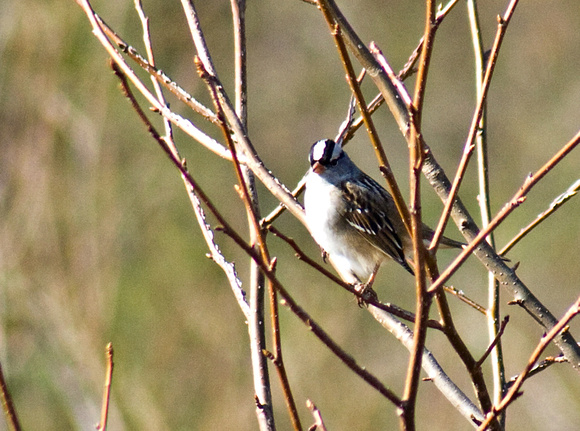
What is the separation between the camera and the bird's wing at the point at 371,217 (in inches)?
146

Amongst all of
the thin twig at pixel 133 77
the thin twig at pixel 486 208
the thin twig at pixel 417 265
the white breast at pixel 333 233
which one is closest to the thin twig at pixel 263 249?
the thin twig at pixel 417 265

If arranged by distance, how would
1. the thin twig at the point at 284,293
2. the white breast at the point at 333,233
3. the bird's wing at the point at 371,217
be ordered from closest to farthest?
the thin twig at the point at 284,293 < the white breast at the point at 333,233 < the bird's wing at the point at 371,217

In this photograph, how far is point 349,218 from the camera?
374 centimetres

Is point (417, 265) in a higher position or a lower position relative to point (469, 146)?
lower

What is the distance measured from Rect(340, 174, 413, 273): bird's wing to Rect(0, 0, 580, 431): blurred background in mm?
2998

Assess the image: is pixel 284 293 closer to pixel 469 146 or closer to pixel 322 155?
pixel 469 146

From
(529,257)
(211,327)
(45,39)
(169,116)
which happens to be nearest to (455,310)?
(529,257)

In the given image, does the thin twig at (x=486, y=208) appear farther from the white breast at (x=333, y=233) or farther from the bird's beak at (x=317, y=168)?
the bird's beak at (x=317, y=168)

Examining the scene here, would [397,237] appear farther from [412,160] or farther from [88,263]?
[88,263]

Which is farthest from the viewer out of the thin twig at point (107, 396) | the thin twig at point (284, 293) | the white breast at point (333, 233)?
the white breast at point (333, 233)

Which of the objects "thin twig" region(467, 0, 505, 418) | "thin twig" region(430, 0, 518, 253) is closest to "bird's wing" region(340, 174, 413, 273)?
"thin twig" region(467, 0, 505, 418)

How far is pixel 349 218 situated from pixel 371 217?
128mm

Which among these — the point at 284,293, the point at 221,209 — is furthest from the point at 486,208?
the point at 221,209

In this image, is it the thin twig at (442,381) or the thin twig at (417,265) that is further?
the thin twig at (442,381)
